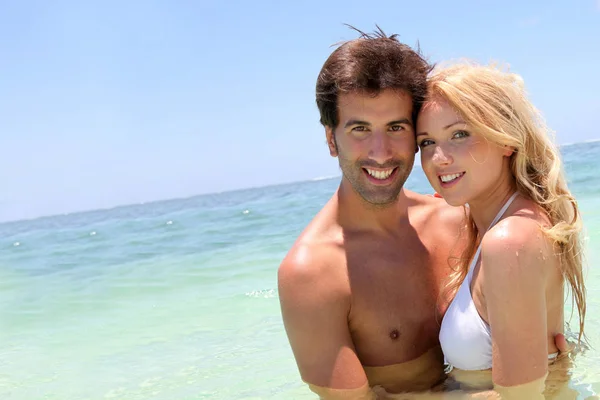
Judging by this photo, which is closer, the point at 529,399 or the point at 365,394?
the point at 529,399

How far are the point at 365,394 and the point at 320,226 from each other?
0.93 metres

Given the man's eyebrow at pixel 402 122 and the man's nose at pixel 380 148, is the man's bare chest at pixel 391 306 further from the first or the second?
the man's eyebrow at pixel 402 122

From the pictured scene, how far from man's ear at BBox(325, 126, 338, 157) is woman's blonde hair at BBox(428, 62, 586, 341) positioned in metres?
0.65

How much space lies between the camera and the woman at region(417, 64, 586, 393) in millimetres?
2566

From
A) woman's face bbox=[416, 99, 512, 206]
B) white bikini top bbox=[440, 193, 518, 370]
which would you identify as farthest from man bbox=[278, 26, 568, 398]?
white bikini top bbox=[440, 193, 518, 370]

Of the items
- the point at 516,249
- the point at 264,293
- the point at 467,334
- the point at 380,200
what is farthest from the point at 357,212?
the point at 264,293

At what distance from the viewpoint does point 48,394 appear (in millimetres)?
5219

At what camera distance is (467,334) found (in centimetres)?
281

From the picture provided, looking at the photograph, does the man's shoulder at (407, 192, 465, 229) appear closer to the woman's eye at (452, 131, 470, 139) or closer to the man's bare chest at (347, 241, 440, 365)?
the man's bare chest at (347, 241, 440, 365)

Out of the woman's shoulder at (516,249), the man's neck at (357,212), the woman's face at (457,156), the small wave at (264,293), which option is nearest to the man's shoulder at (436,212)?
the man's neck at (357,212)

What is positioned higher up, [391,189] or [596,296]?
[391,189]

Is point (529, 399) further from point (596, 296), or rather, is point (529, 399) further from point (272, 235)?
point (272, 235)

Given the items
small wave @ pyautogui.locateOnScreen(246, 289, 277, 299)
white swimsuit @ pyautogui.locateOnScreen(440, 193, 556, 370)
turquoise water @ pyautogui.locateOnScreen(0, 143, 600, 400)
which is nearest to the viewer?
white swimsuit @ pyautogui.locateOnScreen(440, 193, 556, 370)

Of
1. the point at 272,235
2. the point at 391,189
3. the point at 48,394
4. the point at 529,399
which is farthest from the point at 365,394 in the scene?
the point at 272,235
